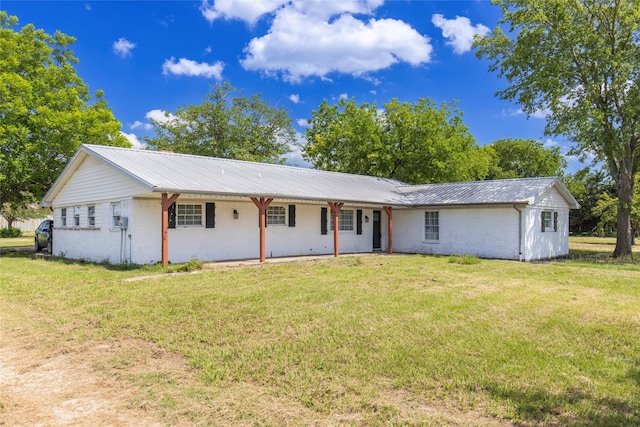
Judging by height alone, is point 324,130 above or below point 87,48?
below

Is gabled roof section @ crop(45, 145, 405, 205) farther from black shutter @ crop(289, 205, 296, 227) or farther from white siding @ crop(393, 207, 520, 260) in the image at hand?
white siding @ crop(393, 207, 520, 260)

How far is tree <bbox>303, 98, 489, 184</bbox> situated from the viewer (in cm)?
3106

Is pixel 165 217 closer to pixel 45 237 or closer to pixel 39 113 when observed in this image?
pixel 45 237

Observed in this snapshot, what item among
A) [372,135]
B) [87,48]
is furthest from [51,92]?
[372,135]

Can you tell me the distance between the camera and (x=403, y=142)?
31500 millimetres

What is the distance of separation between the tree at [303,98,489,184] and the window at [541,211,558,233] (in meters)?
12.0

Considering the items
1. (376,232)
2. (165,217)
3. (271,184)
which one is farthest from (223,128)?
(165,217)

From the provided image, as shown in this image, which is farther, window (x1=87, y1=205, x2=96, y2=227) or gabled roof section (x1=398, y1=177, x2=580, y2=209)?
gabled roof section (x1=398, y1=177, x2=580, y2=209)

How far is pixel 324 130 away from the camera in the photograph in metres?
36.5

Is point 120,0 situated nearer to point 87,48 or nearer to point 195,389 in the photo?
point 87,48

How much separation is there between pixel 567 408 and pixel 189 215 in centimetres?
1303

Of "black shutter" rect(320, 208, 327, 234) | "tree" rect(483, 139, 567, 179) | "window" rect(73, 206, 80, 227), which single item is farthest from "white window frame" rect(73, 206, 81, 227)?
"tree" rect(483, 139, 567, 179)

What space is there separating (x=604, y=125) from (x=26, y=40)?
26056mm

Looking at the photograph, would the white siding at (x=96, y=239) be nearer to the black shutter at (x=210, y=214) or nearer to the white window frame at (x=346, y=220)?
the black shutter at (x=210, y=214)
